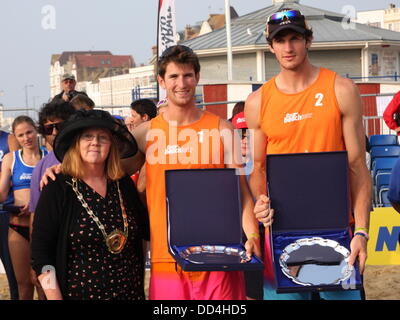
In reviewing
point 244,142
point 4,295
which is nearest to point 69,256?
point 244,142

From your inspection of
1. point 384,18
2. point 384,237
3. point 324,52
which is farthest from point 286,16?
point 384,18

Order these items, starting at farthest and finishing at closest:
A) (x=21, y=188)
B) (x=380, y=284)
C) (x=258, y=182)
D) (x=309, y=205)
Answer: (x=380, y=284)
(x=21, y=188)
(x=258, y=182)
(x=309, y=205)

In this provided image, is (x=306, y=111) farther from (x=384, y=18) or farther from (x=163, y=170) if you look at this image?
(x=384, y=18)

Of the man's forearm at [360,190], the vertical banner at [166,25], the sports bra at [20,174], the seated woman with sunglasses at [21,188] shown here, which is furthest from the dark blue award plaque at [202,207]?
the vertical banner at [166,25]

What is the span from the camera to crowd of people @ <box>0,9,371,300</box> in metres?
3.25

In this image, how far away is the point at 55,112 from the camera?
490cm

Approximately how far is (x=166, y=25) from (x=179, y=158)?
7.92 m

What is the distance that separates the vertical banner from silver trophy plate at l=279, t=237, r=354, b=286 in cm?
797

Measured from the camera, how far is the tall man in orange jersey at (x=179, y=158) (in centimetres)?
341

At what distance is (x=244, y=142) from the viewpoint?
477 centimetres

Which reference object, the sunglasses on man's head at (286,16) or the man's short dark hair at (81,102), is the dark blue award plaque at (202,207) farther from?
the man's short dark hair at (81,102)

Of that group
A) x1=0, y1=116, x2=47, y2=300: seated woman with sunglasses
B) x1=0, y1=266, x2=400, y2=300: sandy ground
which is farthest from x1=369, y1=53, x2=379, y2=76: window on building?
x1=0, y1=116, x2=47, y2=300: seated woman with sunglasses

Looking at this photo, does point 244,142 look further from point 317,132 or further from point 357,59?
point 357,59

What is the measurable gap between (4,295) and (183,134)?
16.3 feet
